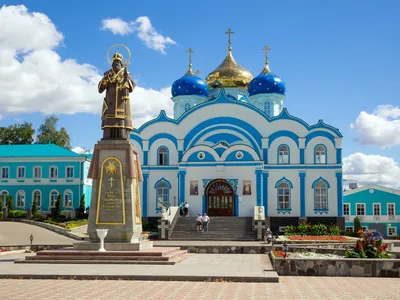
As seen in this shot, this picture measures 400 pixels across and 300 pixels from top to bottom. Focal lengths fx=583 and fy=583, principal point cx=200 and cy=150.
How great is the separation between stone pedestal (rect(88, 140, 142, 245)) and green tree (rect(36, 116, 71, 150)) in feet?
144

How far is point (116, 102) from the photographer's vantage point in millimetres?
20188

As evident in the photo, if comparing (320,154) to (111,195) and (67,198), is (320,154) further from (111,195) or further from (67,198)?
(111,195)

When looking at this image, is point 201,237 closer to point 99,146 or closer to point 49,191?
point 99,146

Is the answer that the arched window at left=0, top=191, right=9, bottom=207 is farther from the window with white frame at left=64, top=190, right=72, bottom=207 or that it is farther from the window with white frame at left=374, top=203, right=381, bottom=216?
the window with white frame at left=374, top=203, right=381, bottom=216

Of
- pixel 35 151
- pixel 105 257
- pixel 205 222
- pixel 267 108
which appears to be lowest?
pixel 105 257

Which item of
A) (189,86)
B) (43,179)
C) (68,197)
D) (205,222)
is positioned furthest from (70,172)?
(205,222)

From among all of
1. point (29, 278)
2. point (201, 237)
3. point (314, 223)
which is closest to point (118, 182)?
point (29, 278)

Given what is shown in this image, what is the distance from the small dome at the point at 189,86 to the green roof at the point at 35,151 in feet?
28.7

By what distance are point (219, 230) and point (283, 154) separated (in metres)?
8.21

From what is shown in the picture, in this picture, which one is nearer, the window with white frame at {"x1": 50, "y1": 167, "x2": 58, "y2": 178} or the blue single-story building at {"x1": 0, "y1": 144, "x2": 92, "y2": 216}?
the blue single-story building at {"x1": 0, "y1": 144, "x2": 92, "y2": 216}

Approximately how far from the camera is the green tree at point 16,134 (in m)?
59.9

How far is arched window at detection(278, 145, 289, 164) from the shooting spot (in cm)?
3766

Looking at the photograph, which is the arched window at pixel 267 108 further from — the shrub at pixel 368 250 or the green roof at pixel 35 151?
the shrub at pixel 368 250

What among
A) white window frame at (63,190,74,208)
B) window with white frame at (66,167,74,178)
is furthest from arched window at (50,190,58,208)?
window with white frame at (66,167,74,178)
